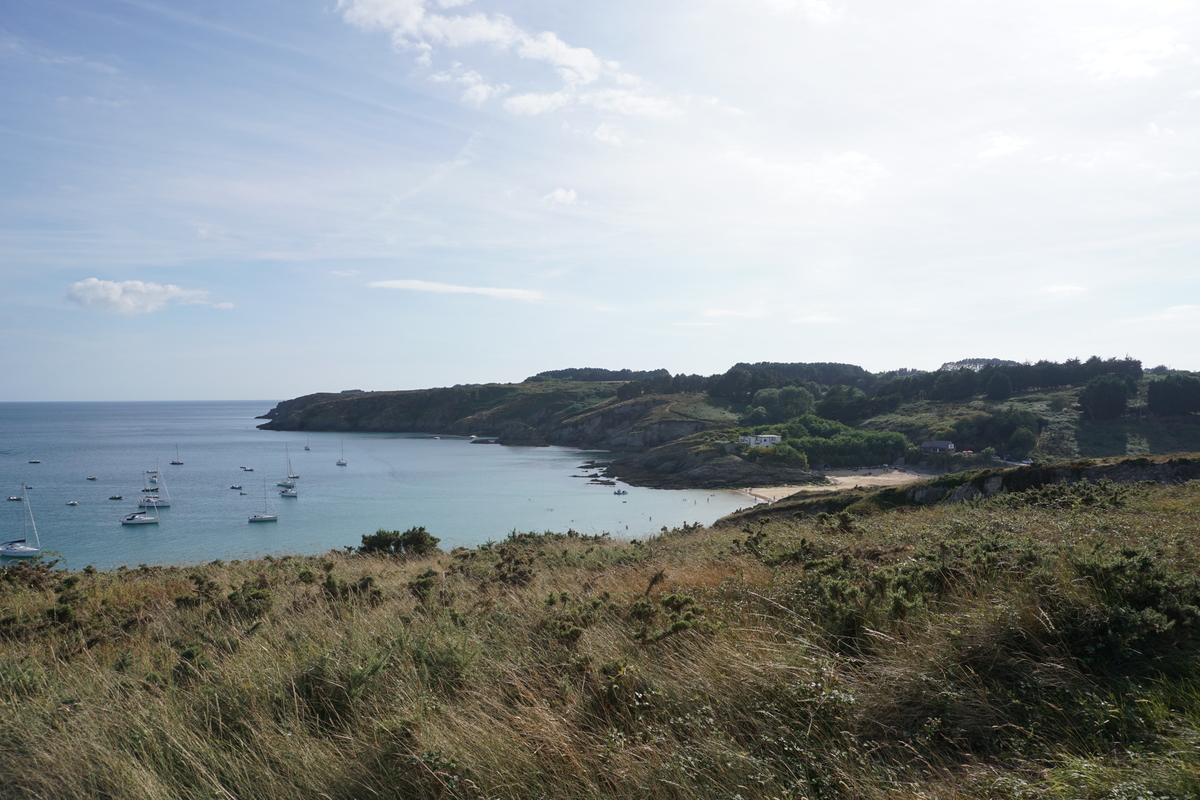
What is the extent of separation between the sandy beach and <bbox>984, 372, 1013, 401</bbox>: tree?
106 feet

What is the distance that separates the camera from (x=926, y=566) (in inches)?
204

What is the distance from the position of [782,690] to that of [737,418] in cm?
11326

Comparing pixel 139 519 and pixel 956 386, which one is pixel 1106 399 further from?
pixel 139 519

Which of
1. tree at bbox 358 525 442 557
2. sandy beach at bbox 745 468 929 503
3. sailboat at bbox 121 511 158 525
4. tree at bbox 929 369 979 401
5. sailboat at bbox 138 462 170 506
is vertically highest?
tree at bbox 929 369 979 401

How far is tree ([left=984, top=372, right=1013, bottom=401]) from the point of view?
3952 inches

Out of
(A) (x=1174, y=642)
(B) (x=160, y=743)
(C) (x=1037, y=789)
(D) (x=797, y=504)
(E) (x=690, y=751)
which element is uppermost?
(A) (x=1174, y=642)

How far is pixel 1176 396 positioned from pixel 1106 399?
722 centimetres

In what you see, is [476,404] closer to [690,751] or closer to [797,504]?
[797,504]

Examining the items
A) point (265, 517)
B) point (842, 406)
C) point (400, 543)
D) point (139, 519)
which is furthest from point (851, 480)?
point (139, 519)

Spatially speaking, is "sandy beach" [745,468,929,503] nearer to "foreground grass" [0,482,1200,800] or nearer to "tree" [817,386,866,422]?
"tree" [817,386,866,422]

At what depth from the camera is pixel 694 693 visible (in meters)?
3.73

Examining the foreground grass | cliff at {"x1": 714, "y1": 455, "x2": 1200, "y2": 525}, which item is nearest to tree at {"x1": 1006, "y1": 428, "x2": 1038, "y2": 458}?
cliff at {"x1": 714, "y1": 455, "x2": 1200, "y2": 525}

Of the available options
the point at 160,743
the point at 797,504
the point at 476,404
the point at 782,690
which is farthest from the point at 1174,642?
the point at 476,404

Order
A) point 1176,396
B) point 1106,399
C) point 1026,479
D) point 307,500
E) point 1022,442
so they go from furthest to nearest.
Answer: point 1106,399, point 1176,396, point 1022,442, point 307,500, point 1026,479
